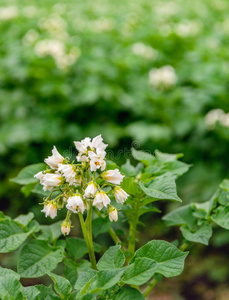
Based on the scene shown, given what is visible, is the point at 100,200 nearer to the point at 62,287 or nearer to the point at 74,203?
the point at 74,203

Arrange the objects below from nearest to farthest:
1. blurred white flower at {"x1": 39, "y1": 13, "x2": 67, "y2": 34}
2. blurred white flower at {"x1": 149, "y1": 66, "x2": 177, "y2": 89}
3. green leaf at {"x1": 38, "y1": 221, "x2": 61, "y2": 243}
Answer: green leaf at {"x1": 38, "y1": 221, "x2": 61, "y2": 243}
blurred white flower at {"x1": 149, "y1": 66, "x2": 177, "y2": 89}
blurred white flower at {"x1": 39, "y1": 13, "x2": 67, "y2": 34}

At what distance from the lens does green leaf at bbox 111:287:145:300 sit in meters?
1.02

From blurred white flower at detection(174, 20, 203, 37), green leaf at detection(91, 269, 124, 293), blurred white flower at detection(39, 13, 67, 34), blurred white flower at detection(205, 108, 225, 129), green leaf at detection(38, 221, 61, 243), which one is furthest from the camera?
blurred white flower at detection(39, 13, 67, 34)

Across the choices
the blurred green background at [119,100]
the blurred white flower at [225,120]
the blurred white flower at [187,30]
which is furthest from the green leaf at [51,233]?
the blurred white flower at [187,30]

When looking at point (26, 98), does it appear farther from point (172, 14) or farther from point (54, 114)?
point (172, 14)

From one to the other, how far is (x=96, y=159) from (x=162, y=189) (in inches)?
8.7

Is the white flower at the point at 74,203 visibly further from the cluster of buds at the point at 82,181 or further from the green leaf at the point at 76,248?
the green leaf at the point at 76,248

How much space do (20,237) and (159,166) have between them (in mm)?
579

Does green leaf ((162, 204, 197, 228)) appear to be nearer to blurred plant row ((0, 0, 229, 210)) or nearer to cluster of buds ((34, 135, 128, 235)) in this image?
cluster of buds ((34, 135, 128, 235))

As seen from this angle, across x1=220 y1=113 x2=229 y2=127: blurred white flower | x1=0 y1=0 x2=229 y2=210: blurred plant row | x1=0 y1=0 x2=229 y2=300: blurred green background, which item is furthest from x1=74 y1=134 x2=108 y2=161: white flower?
x1=220 y1=113 x2=229 y2=127: blurred white flower

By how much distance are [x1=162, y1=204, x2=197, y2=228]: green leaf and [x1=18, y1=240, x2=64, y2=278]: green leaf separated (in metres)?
0.41

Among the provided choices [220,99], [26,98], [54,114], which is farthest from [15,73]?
[220,99]

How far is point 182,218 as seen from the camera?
1473 millimetres

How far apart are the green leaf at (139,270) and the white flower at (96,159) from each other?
0.28 meters
